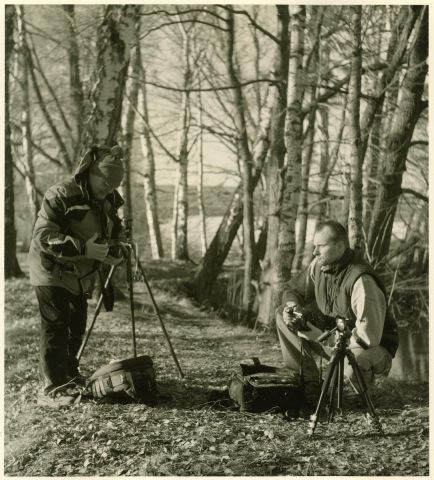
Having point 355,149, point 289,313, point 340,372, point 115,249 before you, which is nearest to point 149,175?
point 355,149

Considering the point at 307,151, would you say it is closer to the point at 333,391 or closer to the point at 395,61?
the point at 395,61

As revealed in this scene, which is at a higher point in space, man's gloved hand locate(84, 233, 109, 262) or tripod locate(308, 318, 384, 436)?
man's gloved hand locate(84, 233, 109, 262)

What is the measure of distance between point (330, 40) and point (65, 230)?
6231 mm

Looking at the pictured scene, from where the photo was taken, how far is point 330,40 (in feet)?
31.4

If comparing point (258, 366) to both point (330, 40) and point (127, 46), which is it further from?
point (330, 40)

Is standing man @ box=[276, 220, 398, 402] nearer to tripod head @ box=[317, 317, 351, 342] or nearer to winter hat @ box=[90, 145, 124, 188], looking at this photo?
A: tripod head @ box=[317, 317, 351, 342]

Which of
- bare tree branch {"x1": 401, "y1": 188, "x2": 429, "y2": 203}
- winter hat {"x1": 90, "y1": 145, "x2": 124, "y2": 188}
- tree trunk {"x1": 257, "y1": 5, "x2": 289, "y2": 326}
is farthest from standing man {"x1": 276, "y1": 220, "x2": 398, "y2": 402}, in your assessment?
bare tree branch {"x1": 401, "y1": 188, "x2": 429, "y2": 203}

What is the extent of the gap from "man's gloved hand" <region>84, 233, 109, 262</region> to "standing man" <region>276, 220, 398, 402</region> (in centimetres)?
149

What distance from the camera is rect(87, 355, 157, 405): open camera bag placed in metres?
4.91

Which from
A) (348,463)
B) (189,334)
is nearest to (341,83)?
(189,334)

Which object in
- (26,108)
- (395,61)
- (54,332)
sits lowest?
(54,332)

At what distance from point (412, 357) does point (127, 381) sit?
677cm

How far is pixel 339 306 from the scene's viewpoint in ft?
15.9

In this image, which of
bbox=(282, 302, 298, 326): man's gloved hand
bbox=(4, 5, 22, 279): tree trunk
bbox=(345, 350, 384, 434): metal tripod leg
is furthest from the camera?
bbox=(4, 5, 22, 279): tree trunk
